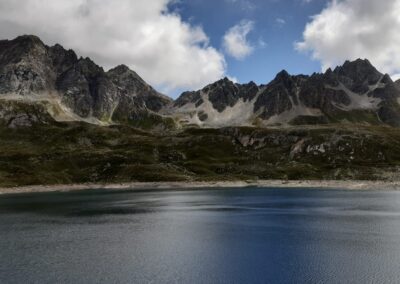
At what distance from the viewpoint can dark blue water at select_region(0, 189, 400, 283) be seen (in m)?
63.9

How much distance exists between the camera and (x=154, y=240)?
95.2 m

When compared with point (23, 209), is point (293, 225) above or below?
above

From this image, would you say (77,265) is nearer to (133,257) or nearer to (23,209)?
(133,257)

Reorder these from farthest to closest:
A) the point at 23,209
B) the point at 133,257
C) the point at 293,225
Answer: the point at 23,209
the point at 293,225
the point at 133,257

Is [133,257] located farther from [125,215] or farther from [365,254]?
[125,215]

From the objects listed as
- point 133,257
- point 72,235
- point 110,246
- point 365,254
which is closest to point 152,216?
point 72,235

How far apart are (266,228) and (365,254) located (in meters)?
36.0

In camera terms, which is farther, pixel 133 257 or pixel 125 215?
pixel 125 215

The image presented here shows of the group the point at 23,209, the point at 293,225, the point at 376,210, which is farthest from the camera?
the point at 23,209

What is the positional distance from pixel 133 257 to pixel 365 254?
1542 inches

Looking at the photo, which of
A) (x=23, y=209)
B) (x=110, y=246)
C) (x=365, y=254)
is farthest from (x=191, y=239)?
(x=23, y=209)

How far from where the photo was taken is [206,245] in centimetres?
8744

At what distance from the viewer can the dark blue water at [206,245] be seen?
6391 cm

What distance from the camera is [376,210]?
136375 millimetres
